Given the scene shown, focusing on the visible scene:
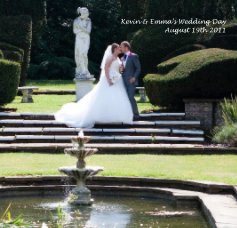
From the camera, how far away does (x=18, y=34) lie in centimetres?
2800

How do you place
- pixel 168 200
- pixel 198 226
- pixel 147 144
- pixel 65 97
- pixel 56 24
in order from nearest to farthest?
1. pixel 198 226
2. pixel 168 200
3. pixel 147 144
4. pixel 65 97
5. pixel 56 24

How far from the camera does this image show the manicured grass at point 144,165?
41.4ft

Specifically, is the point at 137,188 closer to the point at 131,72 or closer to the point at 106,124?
the point at 106,124

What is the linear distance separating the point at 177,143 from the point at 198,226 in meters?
7.87

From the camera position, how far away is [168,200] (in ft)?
37.4

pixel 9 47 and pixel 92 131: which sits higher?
pixel 9 47

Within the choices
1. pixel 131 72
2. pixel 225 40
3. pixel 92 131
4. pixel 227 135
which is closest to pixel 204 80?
pixel 131 72

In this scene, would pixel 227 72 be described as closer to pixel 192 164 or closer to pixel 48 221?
pixel 192 164

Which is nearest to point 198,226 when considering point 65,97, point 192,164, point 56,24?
point 192,164

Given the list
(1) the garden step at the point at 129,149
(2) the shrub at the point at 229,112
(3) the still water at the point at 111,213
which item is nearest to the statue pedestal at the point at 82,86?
(2) the shrub at the point at 229,112

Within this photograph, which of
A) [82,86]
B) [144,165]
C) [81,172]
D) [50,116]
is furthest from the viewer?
[82,86]

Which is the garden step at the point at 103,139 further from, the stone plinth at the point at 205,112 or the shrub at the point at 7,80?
the shrub at the point at 7,80

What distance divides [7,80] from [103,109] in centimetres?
299

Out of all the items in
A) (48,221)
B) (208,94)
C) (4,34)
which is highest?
(4,34)
